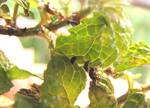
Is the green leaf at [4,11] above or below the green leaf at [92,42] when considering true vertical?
above

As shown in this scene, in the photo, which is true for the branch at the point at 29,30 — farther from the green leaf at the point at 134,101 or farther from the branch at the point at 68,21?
the green leaf at the point at 134,101

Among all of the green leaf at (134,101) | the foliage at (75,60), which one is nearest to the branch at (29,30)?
the foliage at (75,60)

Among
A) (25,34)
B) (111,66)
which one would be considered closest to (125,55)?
(111,66)

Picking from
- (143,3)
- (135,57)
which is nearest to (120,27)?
(135,57)

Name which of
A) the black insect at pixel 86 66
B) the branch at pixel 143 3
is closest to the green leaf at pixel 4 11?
the black insect at pixel 86 66

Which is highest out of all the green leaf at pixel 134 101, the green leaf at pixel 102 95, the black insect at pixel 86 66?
the black insect at pixel 86 66

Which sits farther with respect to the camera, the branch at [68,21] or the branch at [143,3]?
the branch at [143,3]

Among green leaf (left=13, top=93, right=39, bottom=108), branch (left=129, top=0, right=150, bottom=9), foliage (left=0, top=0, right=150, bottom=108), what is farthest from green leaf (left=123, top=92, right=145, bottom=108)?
branch (left=129, top=0, right=150, bottom=9)
